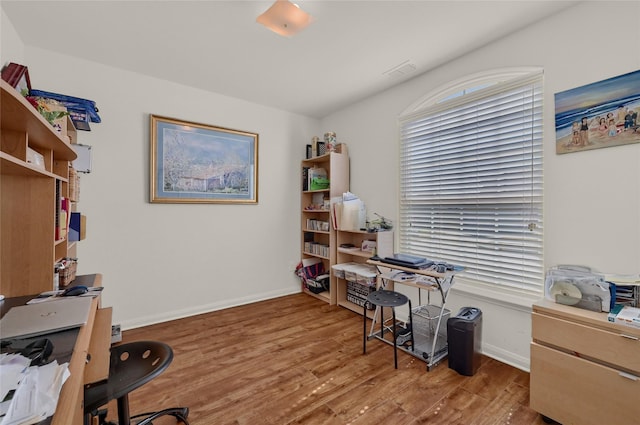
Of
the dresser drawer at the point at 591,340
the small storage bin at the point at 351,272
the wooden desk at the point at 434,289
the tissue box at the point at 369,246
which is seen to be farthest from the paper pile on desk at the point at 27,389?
the tissue box at the point at 369,246

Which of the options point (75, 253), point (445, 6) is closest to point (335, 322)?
point (75, 253)

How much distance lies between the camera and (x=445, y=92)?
2594 millimetres

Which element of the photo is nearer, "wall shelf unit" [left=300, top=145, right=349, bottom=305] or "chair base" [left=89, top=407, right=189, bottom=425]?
"chair base" [left=89, top=407, right=189, bottom=425]

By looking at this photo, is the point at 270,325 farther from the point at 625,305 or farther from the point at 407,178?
the point at 625,305

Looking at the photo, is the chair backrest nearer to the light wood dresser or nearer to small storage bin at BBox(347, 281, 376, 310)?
the light wood dresser

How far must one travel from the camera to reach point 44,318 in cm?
105

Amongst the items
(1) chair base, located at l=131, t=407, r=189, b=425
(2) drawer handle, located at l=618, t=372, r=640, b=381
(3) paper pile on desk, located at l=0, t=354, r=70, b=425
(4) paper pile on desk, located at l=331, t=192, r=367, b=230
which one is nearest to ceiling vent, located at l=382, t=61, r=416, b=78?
(4) paper pile on desk, located at l=331, t=192, r=367, b=230

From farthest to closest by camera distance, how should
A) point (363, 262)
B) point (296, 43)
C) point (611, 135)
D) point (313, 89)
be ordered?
1. point (363, 262)
2. point (313, 89)
3. point (296, 43)
4. point (611, 135)

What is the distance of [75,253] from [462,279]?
3.50 metres

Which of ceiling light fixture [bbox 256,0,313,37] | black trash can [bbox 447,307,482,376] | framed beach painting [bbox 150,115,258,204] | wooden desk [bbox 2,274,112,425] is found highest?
ceiling light fixture [bbox 256,0,313,37]

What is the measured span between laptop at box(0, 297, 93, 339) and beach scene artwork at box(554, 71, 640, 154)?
2.90m

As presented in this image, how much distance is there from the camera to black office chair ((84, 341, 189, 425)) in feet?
3.19

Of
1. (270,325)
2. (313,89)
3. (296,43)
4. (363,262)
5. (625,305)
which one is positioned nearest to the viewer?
(625,305)

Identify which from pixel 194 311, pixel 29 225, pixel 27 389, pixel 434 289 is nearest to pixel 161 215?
pixel 194 311
